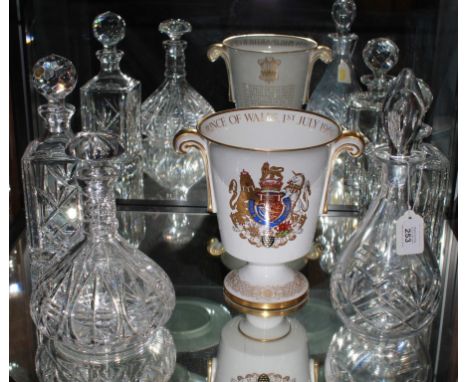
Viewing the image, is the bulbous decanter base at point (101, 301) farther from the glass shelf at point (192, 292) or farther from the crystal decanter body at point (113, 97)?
the crystal decanter body at point (113, 97)

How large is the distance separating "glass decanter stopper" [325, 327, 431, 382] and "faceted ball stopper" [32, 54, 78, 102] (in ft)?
1.53

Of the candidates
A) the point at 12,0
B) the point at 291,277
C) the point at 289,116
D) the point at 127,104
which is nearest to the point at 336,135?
the point at 289,116

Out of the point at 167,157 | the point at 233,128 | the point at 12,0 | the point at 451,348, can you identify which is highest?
the point at 12,0

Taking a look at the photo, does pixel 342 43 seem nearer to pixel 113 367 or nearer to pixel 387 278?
pixel 387 278

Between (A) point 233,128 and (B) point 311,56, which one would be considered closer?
(A) point 233,128

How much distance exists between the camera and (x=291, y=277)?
0.93 metres

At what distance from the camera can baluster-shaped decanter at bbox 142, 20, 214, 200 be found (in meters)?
1.28

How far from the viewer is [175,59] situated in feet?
4.21

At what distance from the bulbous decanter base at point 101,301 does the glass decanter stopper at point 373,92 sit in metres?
0.47

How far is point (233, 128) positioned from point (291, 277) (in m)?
0.19

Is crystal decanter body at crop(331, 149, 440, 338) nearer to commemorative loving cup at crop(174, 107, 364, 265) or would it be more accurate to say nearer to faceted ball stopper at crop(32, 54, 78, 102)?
commemorative loving cup at crop(174, 107, 364, 265)

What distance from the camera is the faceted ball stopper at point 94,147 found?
2.72ft

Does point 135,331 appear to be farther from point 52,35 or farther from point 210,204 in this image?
point 52,35

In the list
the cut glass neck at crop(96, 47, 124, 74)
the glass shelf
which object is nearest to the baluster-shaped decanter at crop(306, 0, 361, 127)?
the glass shelf
